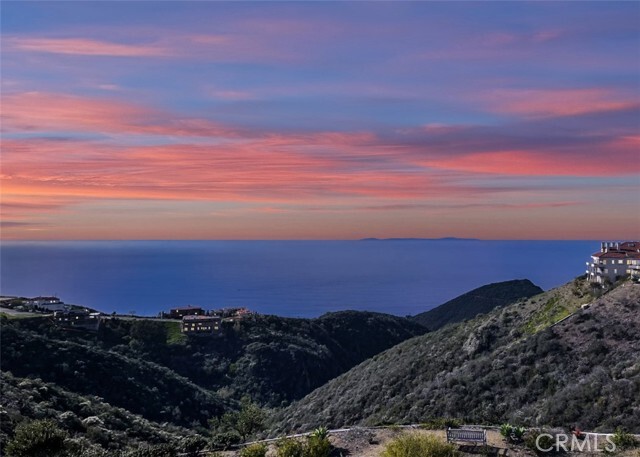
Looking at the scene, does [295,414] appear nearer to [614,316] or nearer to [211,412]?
[211,412]

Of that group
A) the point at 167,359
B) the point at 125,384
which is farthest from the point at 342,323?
the point at 125,384

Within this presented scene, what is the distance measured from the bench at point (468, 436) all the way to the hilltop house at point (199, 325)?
7924cm

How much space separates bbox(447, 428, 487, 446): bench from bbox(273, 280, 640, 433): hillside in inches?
201

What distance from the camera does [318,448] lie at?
20.0 metres

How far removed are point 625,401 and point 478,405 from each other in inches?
393

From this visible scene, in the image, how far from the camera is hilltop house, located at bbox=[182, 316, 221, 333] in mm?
94925

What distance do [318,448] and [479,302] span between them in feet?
460

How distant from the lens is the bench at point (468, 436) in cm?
2031

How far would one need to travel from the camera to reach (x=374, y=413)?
41.8 metres

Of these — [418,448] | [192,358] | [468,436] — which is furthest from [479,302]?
[418,448]

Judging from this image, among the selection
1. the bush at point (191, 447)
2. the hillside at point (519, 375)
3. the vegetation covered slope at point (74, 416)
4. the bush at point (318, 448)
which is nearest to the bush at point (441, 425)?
the hillside at point (519, 375)

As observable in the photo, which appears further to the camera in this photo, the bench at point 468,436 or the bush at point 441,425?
the bush at point 441,425

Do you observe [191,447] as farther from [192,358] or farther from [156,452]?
[192,358]

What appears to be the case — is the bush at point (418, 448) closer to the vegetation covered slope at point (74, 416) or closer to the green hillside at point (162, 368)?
the vegetation covered slope at point (74, 416)
